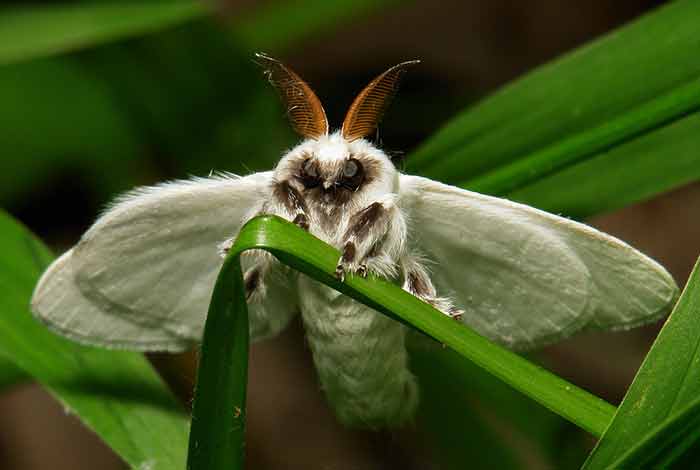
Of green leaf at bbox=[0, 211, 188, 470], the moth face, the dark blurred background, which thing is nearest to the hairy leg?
the moth face

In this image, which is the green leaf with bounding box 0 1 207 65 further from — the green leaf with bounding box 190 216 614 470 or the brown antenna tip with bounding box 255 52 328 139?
the green leaf with bounding box 190 216 614 470

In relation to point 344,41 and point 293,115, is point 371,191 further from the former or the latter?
point 344,41

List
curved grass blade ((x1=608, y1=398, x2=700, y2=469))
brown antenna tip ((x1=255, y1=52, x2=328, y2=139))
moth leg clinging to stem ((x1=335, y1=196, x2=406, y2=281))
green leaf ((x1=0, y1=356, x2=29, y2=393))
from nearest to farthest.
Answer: curved grass blade ((x1=608, y1=398, x2=700, y2=469)) < moth leg clinging to stem ((x1=335, y1=196, x2=406, y2=281)) < brown antenna tip ((x1=255, y1=52, x2=328, y2=139)) < green leaf ((x1=0, y1=356, x2=29, y2=393))

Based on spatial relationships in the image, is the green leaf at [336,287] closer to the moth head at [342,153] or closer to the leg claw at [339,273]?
the leg claw at [339,273]

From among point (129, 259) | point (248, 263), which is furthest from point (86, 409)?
point (248, 263)

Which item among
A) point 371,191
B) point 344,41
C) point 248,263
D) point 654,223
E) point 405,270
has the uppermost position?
point 371,191

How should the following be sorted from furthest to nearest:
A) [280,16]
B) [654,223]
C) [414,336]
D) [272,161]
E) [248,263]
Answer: [654,223] < [280,16] < [272,161] < [414,336] < [248,263]

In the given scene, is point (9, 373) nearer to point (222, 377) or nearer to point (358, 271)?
point (222, 377)

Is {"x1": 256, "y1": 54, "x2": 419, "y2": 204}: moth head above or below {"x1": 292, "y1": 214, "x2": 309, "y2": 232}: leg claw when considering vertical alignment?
above
